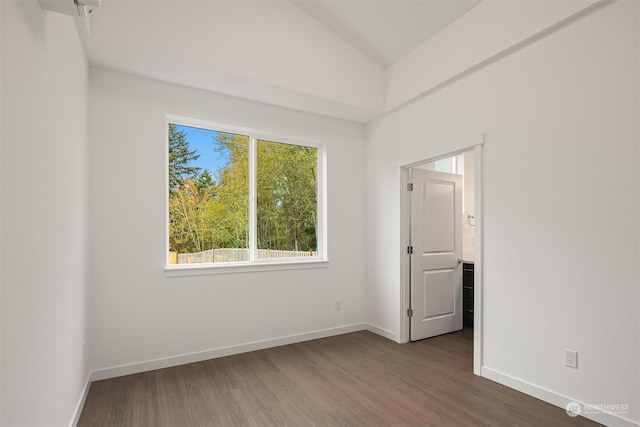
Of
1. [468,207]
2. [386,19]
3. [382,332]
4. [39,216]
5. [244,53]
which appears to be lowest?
[382,332]

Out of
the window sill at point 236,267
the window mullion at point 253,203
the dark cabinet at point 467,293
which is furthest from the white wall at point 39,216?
the dark cabinet at point 467,293

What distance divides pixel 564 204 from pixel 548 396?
53.5 inches

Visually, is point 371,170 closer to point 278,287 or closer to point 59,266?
point 278,287

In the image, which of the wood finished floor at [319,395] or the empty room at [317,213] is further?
the wood finished floor at [319,395]

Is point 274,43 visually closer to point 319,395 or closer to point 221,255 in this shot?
point 221,255

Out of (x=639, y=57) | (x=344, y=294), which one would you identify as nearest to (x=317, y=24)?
(x=639, y=57)

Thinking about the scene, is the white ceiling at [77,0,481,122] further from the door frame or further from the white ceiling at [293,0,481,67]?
the door frame

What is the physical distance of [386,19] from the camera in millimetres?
3326

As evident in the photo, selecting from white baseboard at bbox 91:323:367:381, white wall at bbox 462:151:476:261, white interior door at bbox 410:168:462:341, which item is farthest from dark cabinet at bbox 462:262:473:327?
white baseboard at bbox 91:323:367:381

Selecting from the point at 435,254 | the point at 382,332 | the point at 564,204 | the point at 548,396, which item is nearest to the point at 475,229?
the point at 564,204

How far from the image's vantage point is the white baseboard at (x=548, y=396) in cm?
214

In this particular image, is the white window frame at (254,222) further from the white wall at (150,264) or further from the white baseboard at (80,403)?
the white baseboard at (80,403)

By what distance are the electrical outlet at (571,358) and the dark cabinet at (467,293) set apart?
2.04m

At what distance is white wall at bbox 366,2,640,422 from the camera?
2146mm
